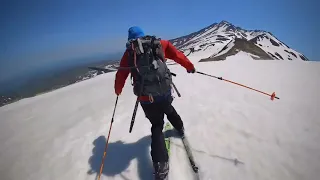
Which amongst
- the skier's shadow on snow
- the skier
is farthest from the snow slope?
the skier

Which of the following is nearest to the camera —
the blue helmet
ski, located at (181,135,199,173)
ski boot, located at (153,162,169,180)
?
ski boot, located at (153,162,169,180)

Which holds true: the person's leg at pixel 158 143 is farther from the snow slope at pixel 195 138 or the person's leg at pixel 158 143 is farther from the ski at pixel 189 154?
the ski at pixel 189 154

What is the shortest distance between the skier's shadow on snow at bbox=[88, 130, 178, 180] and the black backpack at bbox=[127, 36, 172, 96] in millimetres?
1804

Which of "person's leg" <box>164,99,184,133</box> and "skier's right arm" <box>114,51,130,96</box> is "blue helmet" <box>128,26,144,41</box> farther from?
"person's leg" <box>164,99,184,133</box>

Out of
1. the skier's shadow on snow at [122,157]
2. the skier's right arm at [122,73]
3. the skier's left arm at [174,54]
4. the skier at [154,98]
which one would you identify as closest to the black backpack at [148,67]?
the skier at [154,98]

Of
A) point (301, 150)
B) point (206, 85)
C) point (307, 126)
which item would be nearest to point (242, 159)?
point (301, 150)

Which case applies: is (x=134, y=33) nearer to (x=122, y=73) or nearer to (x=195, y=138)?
(x=122, y=73)

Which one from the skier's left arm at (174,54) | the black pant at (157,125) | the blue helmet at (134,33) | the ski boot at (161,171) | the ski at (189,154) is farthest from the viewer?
the skier's left arm at (174,54)

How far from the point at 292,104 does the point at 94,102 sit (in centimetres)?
828

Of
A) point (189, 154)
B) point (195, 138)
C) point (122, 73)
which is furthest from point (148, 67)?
point (195, 138)

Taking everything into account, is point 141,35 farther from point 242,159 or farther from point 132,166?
point 242,159

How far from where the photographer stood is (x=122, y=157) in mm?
5738

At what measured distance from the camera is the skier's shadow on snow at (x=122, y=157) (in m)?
5.21

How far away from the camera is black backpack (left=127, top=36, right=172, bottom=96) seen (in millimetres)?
4637
